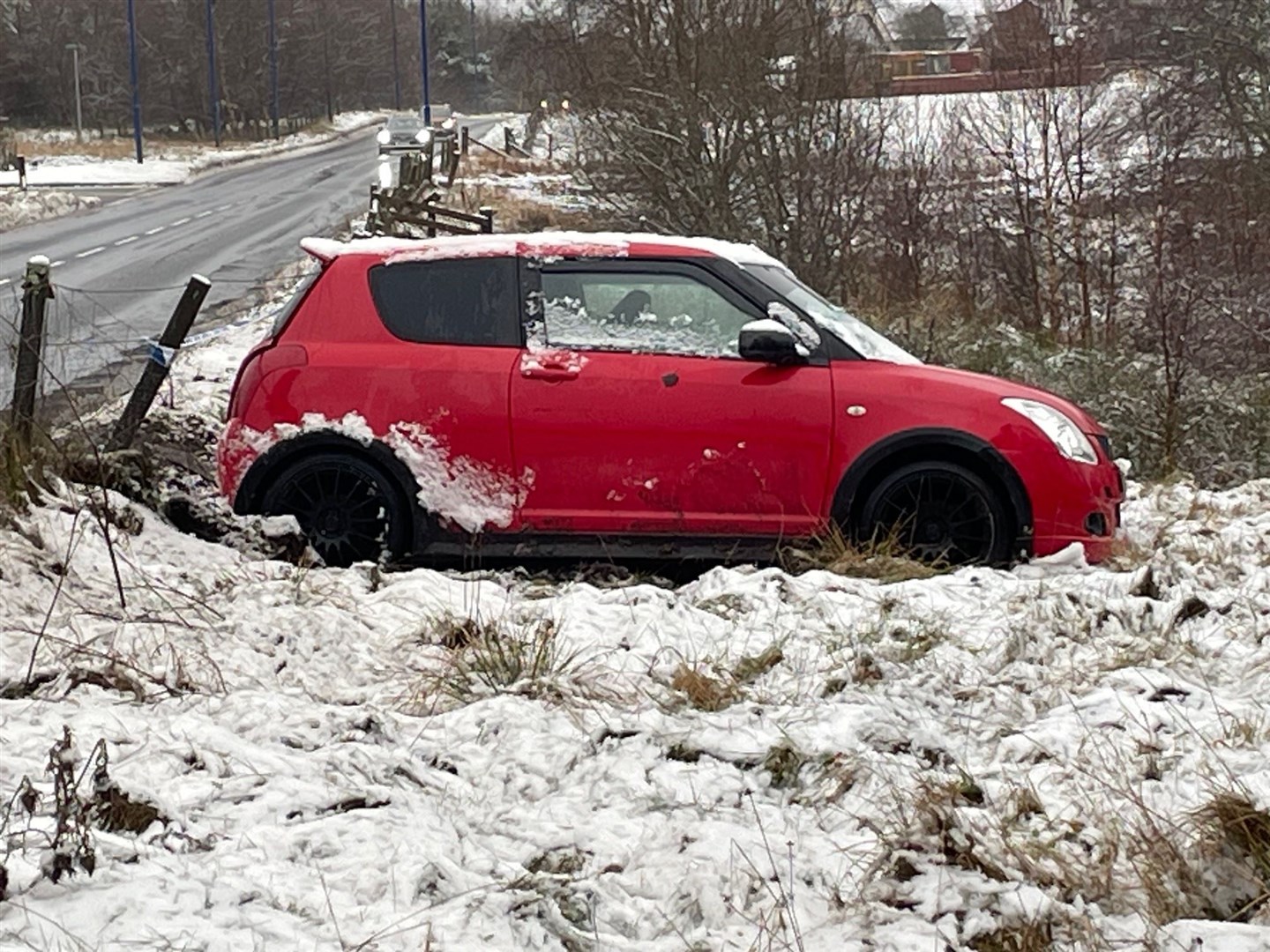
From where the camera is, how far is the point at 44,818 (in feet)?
10.8

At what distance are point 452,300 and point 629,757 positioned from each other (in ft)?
11.1

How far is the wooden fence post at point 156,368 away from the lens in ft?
23.7

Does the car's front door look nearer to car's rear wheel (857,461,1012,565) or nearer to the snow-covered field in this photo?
car's rear wheel (857,461,1012,565)

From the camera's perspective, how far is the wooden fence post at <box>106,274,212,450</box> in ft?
23.7

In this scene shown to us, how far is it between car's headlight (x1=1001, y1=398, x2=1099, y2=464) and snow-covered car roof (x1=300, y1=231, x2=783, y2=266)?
4.67ft

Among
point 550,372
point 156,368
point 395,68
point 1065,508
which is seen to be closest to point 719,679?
point 550,372

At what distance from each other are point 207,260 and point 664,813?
2204 centimetres

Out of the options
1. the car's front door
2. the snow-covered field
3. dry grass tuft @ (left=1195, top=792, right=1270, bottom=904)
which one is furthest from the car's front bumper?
dry grass tuft @ (left=1195, top=792, right=1270, bottom=904)

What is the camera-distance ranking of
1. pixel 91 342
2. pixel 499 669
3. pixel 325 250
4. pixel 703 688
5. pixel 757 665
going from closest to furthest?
pixel 703 688
pixel 499 669
pixel 757 665
pixel 325 250
pixel 91 342

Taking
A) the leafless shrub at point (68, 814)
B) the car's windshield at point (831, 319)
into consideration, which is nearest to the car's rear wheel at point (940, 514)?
the car's windshield at point (831, 319)

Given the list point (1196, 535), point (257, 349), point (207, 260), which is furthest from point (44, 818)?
point (207, 260)

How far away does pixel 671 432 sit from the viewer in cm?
654

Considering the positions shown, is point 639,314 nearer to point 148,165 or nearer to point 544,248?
point 544,248

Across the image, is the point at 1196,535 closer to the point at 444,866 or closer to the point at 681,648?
the point at 681,648
